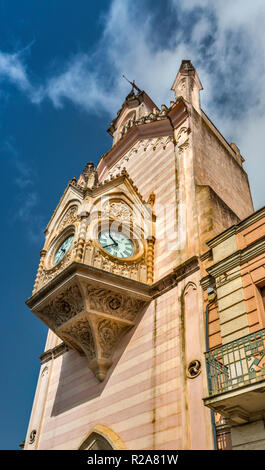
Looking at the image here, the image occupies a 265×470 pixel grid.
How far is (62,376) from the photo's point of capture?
15250mm

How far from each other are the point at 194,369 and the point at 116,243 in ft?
17.6

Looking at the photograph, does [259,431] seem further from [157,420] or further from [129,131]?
[129,131]

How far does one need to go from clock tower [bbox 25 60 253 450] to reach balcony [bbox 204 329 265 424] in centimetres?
137

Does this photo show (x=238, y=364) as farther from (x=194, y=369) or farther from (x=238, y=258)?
(x=238, y=258)

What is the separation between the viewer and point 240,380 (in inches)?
323

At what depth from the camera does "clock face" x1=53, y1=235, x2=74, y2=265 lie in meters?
14.8

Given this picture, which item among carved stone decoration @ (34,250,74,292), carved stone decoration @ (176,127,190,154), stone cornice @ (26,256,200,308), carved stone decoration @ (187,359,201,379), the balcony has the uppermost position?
carved stone decoration @ (176,127,190,154)

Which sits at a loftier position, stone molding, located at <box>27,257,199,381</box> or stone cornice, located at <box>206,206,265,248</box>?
stone cornice, located at <box>206,206,265,248</box>

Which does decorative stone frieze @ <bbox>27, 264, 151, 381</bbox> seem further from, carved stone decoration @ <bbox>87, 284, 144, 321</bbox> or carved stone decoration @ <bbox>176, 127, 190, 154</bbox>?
carved stone decoration @ <bbox>176, 127, 190, 154</bbox>

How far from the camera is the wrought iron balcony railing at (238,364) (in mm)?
7906

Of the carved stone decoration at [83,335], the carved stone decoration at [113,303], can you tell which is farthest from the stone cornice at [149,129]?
the carved stone decoration at [83,335]

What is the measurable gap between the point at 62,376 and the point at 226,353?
8523 millimetres

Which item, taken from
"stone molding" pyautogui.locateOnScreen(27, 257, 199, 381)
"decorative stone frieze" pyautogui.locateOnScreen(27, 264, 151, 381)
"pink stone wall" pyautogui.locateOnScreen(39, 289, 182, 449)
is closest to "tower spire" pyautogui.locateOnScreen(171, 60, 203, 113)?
"stone molding" pyautogui.locateOnScreen(27, 257, 199, 381)
